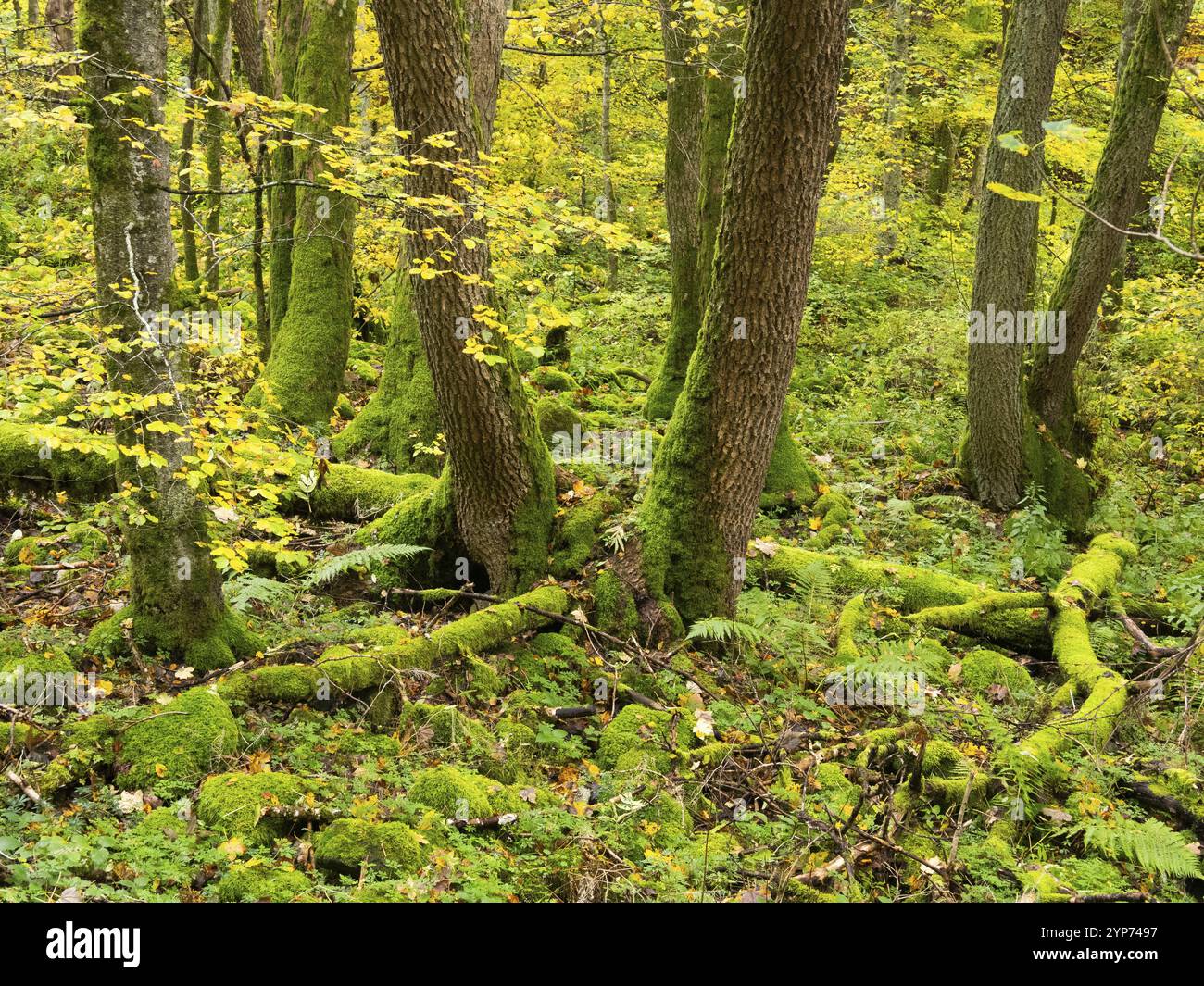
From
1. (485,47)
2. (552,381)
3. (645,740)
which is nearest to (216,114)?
(485,47)

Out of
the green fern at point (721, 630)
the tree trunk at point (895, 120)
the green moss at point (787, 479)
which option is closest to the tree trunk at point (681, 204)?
the green moss at point (787, 479)

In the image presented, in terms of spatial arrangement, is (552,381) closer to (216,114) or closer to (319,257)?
(319,257)

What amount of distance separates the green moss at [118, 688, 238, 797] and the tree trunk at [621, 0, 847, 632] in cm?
313

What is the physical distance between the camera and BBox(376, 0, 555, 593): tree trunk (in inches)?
226

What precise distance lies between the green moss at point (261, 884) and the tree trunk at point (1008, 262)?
31.0 feet

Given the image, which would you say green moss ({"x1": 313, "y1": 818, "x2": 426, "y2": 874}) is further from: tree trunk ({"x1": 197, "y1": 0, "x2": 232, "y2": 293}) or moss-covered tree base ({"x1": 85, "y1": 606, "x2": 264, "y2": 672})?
tree trunk ({"x1": 197, "y1": 0, "x2": 232, "y2": 293})

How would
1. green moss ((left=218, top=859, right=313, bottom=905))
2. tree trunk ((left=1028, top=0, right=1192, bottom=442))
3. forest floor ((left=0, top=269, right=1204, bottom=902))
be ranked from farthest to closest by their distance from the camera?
tree trunk ((left=1028, top=0, right=1192, bottom=442))
forest floor ((left=0, top=269, right=1204, bottom=902))
green moss ((left=218, top=859, right=313, bottom=905))

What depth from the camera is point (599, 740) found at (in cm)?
544

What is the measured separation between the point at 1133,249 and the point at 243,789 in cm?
2230

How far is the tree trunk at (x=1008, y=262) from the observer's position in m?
9.73

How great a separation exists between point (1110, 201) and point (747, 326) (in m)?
6.87

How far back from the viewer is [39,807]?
380cm

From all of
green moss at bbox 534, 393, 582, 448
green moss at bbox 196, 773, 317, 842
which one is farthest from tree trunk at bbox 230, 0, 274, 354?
green moss at bbox 196, 773, 317, 842
